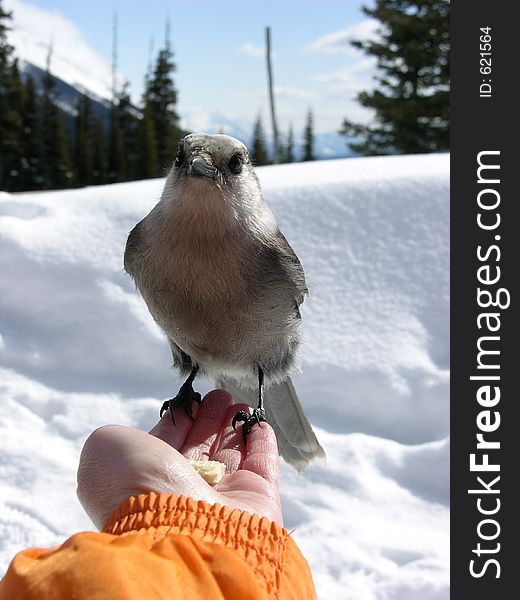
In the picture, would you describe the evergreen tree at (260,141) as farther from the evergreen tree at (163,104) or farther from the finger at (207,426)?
the finger at (207,426)

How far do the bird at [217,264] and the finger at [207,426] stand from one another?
0.24 ft

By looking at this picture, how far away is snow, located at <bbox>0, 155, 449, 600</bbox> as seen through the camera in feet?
9.09

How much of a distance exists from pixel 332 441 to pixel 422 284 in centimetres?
153

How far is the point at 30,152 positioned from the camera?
34.3m

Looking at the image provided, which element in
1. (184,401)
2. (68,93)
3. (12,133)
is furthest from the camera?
(68,93)

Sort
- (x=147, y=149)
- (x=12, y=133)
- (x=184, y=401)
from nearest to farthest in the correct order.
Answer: (x=184, y=401) < (x=147, y=149) < (x=12, y=133)

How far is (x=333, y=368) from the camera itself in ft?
13.0

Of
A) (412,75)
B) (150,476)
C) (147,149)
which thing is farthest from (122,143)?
(150,476)

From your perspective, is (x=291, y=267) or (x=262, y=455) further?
(x=291, y=267)

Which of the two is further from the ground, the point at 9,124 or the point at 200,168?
the point at 9,124

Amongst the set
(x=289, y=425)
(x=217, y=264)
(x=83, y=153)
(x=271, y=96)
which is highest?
(x=83, y=153)

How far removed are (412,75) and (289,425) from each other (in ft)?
69.5

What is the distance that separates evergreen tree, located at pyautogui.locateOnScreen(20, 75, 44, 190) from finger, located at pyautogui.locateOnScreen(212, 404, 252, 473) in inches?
1379

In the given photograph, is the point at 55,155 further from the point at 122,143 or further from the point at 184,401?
the point at 184,401
